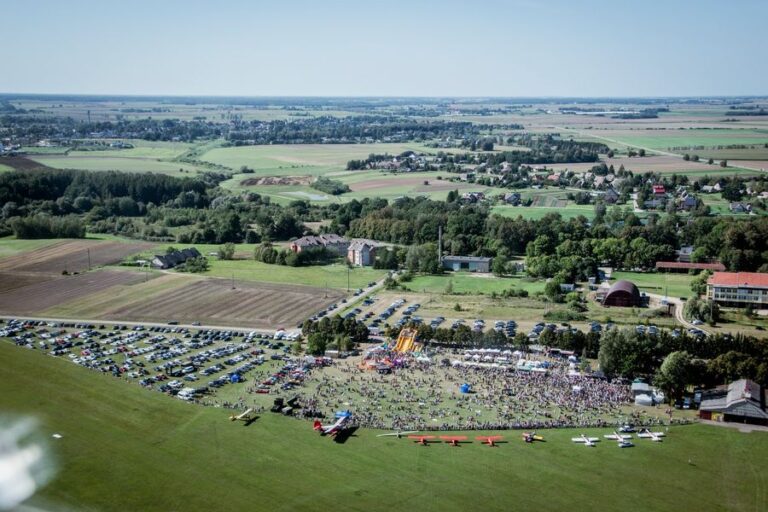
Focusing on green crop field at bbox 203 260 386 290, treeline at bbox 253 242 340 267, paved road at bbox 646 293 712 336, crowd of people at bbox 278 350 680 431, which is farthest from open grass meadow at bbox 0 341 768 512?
treeline at bbox 253 242 340 267

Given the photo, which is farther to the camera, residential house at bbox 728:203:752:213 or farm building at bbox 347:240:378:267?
residential house at bbox 728:203:752:213

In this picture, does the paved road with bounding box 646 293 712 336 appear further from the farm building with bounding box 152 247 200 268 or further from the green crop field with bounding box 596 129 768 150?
the green crop field with bounding box 596 129 768 150

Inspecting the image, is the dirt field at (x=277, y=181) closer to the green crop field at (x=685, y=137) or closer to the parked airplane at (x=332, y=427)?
the green crop field at (x=685, y=137)

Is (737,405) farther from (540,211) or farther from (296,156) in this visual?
(296,156)

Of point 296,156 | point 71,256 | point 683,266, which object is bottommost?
point 71,256

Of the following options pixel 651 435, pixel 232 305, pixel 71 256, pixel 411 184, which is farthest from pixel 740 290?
pixel 411 184

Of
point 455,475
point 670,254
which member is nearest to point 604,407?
point 455,475

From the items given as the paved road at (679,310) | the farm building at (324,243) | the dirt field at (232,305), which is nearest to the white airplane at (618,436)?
the paved road at (679,310)
